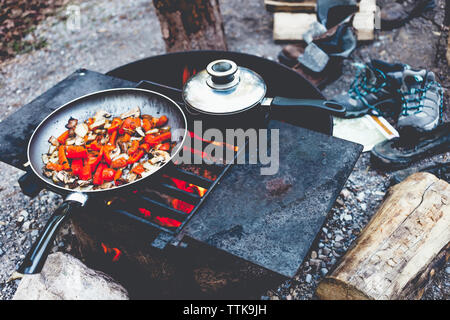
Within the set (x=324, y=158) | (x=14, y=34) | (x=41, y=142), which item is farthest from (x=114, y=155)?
(x=14, y=34)

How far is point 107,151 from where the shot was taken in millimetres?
2055

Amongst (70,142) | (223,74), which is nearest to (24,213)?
(70,142)

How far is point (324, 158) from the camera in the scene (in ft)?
6.31

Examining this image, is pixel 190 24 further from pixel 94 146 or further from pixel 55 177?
pixel 55 177

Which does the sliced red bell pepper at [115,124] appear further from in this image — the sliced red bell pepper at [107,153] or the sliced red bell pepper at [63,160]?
the sliced red bell pepper at [63,160]

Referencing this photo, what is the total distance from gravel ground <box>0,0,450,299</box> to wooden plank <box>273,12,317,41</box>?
181 millimetres

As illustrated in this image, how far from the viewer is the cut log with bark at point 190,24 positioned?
3.48 metres

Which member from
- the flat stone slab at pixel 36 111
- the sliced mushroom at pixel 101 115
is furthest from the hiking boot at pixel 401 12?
the sliced mushroom at pixel 101 115

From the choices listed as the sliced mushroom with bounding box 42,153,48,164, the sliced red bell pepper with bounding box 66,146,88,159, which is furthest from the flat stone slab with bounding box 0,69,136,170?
the sliced red bell pepper with bounding box 66,146,88,159

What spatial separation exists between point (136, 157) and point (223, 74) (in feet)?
2.23

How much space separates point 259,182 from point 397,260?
90 cm

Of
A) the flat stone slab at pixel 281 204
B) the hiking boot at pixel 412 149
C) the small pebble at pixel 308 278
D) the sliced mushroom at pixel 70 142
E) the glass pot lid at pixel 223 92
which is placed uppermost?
the glass pot lid at pixel 223 92

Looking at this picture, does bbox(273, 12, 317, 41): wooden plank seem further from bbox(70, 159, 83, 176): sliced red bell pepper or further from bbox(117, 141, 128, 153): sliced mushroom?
bbox(70, 159, 83, 176): sliced red bell pepper

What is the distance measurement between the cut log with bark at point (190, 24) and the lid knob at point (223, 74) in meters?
1.86
